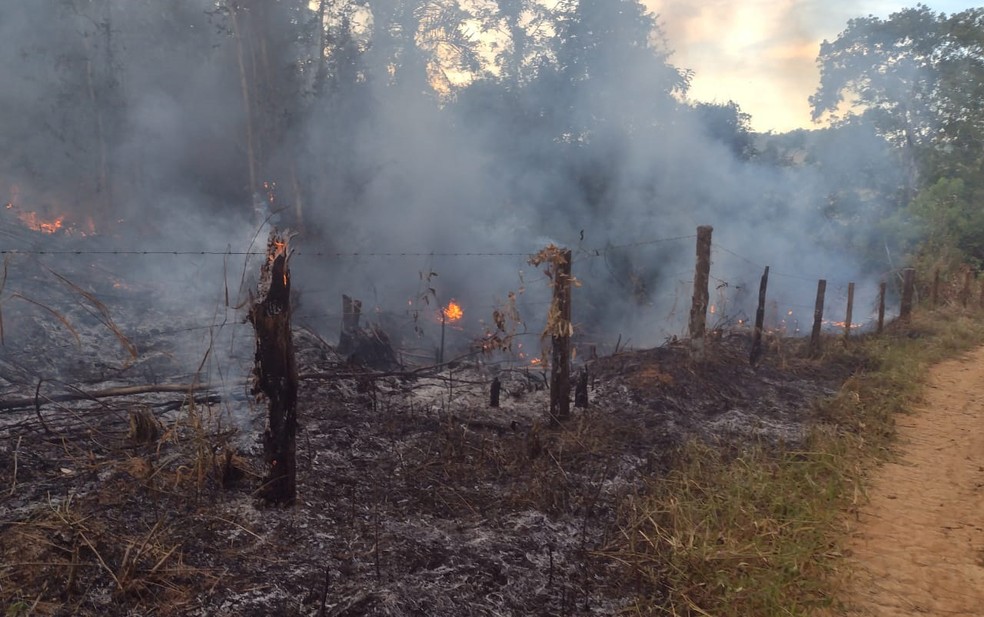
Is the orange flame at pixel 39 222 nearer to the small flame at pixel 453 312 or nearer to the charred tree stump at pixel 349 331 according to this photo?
the charred tree stump at pixel 349 331

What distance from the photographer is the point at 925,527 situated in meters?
6.03

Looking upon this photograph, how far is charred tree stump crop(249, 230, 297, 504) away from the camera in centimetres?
488

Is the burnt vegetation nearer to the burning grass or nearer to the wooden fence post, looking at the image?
the burning grass

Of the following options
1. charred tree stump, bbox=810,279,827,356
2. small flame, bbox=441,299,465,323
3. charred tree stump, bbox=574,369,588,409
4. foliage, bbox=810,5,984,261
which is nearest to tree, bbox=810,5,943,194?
foliage, bbox=810,5,984,261

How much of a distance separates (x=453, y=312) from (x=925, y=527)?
12.5 metres

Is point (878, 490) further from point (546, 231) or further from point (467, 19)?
point (467, 19)

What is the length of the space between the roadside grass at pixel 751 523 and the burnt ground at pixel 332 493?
0.29m

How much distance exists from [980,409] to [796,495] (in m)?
5.91

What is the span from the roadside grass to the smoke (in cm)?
1031

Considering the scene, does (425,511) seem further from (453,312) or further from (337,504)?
(453,312)

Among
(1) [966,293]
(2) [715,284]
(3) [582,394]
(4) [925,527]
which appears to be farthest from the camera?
(2) [715,284]

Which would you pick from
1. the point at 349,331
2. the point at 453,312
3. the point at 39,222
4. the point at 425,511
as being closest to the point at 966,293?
the point at 453,312

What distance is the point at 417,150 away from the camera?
2389 centimetres

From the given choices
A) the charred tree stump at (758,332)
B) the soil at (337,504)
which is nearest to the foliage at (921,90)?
the charred tree stump at (758,332)
